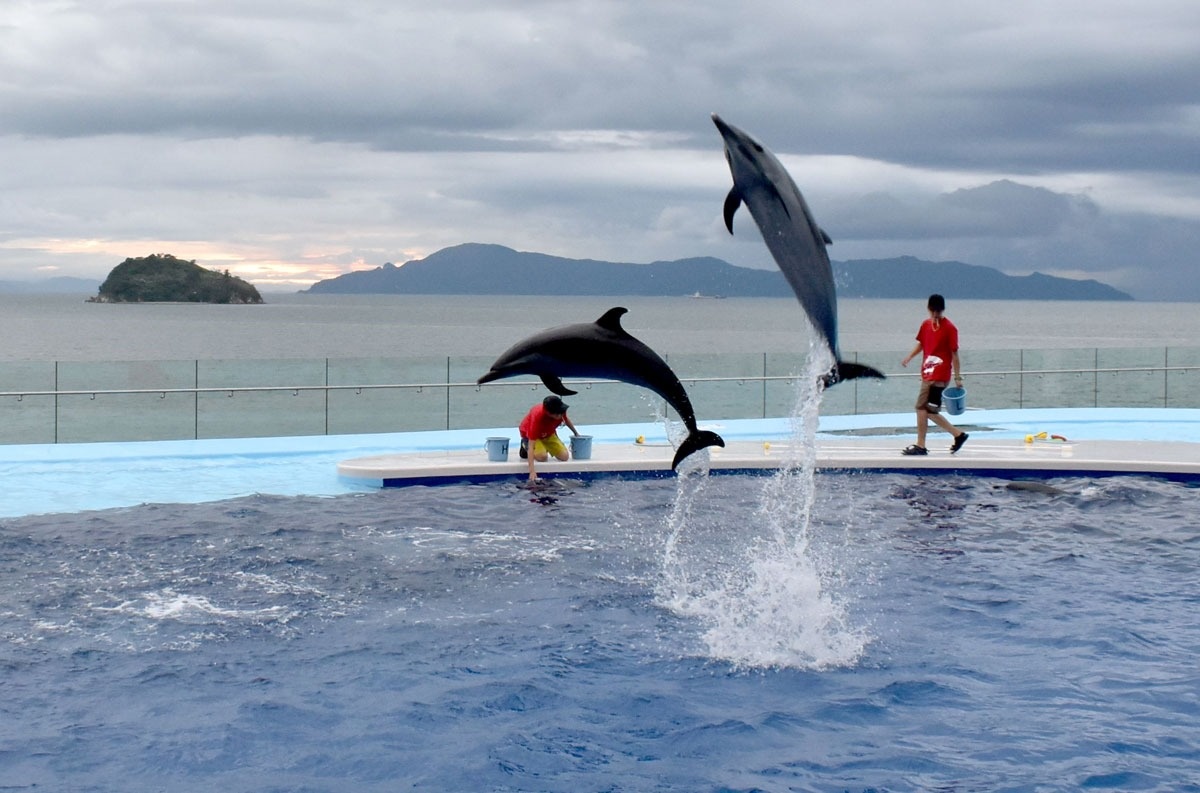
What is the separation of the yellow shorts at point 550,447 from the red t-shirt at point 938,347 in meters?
3.73

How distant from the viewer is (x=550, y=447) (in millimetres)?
12406

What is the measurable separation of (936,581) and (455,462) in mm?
5323

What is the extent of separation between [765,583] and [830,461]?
189 inches

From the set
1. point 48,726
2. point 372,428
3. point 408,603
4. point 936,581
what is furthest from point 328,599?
point 372,428

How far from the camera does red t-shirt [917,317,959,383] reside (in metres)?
12.4

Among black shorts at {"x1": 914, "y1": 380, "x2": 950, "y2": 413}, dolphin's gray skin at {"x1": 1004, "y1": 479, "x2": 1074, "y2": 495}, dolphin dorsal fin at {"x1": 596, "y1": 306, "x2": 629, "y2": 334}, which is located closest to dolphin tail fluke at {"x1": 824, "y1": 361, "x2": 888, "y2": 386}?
dolphin dorsal fin at {"x1": 596, "y1": 306, "x2": 629, "y2": 334}

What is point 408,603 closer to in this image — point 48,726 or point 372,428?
point 48,726

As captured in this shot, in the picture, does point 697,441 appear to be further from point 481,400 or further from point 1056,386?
point 1056,386

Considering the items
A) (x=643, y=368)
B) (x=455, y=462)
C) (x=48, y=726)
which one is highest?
(x=643, y=368)

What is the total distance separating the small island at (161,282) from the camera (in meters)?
154

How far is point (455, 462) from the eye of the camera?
40.4ft

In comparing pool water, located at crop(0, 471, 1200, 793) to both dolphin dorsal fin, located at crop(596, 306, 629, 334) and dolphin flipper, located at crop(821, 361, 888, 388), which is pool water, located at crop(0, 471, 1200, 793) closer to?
dolphin flipper, located at crop(821, 361, 888, 388)

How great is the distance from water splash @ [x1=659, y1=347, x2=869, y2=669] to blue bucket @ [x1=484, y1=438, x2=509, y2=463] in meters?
2.07

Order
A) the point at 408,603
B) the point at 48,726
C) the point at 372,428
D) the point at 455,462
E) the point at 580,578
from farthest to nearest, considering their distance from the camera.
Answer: the point at 372,428 < the point at 455,462 < the point at 580,578 < the point at 408,603 < the point at 48,726
